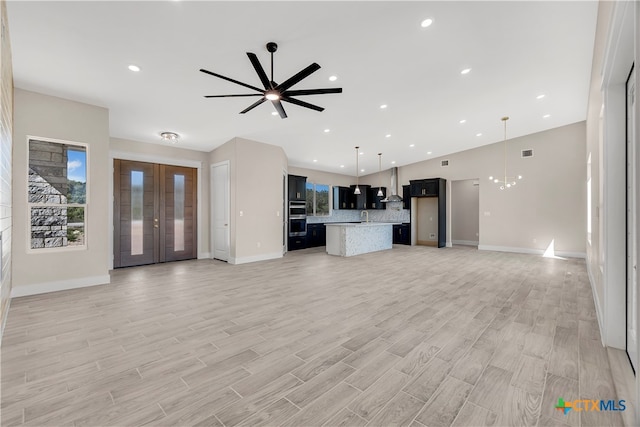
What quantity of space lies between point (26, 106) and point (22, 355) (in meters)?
3.78

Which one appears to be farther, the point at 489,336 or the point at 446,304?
the point at 446,304

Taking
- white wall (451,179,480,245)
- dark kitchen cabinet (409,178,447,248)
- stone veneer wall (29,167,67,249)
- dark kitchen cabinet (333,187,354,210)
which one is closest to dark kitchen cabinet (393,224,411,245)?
dark kitchen cabinet (409,178,447,248)

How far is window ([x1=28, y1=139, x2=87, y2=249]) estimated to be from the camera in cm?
416

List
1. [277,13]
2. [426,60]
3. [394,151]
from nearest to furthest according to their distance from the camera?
1. [277,13]
2. [426,60]
3. [394,151]

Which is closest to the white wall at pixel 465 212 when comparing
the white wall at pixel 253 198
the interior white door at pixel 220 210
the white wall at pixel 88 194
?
the white wall at pixel 253 198

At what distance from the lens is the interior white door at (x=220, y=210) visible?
6.81 metres

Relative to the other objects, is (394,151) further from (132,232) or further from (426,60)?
(132,232)

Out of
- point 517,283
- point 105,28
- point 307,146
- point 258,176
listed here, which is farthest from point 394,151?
point 105,28

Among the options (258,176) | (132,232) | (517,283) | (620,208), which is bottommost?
(517,283)

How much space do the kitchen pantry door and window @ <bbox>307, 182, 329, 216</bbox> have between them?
4378 mm

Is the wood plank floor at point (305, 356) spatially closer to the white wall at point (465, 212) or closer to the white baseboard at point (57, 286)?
the white baseboard at point (57, 286)

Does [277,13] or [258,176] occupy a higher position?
[277,13]

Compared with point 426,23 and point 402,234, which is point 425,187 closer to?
point 402,234

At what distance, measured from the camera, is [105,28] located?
2832 mm
